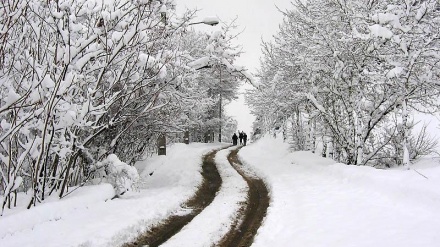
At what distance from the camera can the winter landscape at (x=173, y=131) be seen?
23.7ft

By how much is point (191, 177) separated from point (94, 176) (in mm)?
4820

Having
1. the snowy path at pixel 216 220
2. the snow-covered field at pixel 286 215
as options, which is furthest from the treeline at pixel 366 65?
the snowy path at pixel 216 220

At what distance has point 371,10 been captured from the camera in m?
13.8

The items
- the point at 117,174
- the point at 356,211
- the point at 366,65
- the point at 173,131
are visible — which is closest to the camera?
the point at 356,211

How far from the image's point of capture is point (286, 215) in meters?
9.24

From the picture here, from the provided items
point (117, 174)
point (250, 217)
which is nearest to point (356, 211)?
point (250, 217)

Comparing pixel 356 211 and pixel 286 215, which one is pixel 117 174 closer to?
pixel 286 215

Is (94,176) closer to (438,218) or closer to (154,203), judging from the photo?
(154,203)

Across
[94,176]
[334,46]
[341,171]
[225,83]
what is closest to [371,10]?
[334,46]

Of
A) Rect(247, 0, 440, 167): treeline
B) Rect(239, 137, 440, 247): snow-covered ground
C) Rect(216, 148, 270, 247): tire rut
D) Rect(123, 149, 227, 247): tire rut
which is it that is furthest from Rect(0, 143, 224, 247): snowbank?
Rect(247, 0, 440, 167): treeline

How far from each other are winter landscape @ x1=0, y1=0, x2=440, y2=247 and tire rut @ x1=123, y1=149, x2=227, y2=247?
51 millimetres

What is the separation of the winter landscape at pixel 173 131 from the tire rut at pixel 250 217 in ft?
0.18

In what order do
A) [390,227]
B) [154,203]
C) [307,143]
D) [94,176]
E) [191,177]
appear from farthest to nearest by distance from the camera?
[307,143] → [191,177] → [94,176] → [154,203] → [390,227]

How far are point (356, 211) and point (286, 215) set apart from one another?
1.70 m
